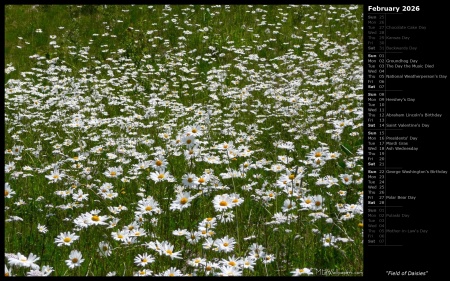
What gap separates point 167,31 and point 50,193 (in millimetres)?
9219

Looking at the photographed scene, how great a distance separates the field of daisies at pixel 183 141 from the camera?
11.5 ft

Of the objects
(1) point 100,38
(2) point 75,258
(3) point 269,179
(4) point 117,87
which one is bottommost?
(2) point 75,258

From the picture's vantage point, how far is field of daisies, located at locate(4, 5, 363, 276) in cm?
351

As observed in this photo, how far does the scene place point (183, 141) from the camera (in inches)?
150

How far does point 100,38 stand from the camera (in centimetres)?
1320

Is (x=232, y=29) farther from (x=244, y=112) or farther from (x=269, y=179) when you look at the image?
(x=269, y=179)

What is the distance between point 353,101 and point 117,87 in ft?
18.2

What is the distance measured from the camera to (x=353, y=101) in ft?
27.0

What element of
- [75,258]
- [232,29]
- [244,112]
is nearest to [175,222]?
[75,258]

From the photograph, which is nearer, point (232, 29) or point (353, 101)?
point (353, 101)
